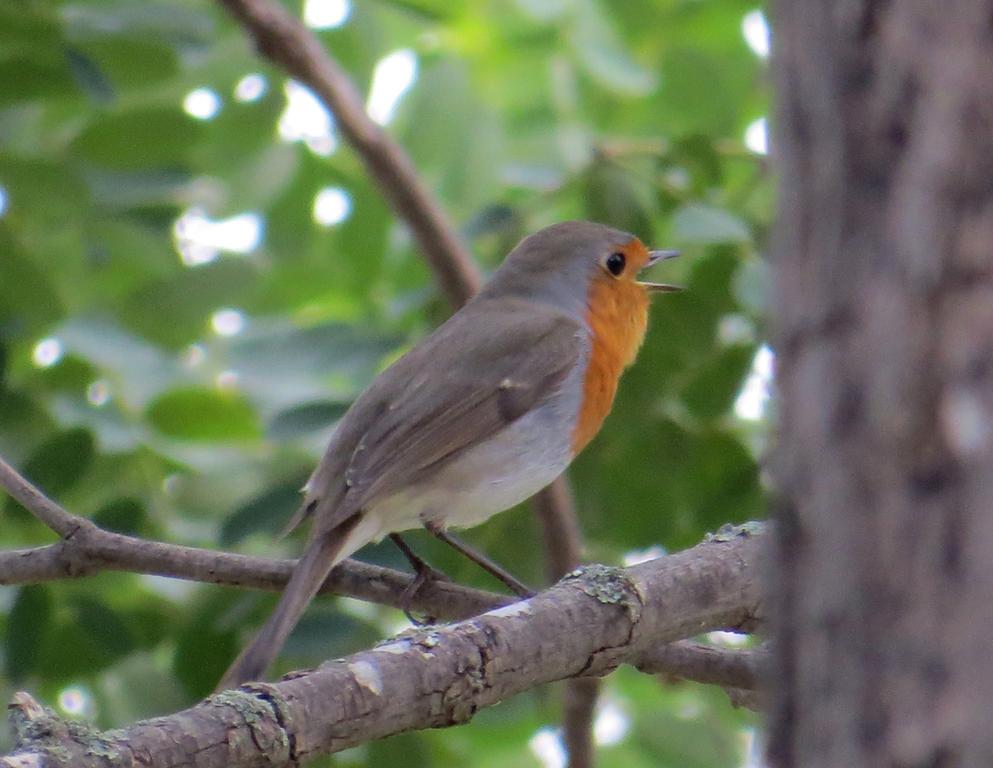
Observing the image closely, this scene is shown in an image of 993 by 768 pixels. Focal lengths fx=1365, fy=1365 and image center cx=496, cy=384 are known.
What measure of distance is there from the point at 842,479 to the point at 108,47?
4189 mm

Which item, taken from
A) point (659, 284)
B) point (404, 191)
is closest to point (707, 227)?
point (659, 284)

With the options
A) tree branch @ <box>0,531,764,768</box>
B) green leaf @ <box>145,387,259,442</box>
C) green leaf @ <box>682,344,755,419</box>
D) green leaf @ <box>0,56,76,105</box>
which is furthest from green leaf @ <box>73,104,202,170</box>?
tree branch @ <box>0,531,764,768</box>

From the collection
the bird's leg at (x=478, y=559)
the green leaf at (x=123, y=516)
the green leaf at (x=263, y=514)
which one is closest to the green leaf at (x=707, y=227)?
the bird's leg at (x=478, y=559)

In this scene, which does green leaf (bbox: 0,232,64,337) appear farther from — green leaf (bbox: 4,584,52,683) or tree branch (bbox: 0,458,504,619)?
tree branch (bbox: 0,458,504,619)

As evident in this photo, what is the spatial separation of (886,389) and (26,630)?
335 cm

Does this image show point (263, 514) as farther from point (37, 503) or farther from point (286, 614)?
point (37, 503)

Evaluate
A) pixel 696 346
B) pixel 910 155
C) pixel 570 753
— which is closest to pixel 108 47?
pixel 696 346

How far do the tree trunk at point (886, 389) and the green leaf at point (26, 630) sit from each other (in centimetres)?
323

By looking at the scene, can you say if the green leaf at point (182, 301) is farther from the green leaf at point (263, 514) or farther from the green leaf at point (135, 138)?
the green leaf at point (263, 514)

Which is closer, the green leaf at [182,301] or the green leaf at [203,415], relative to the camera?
the green leaf at [203,415]

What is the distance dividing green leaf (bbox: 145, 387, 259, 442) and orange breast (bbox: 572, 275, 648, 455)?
1.24m

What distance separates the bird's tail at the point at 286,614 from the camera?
10.5 feet

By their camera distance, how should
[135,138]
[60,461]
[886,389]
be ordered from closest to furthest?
[886,389] < [60,461] < [135,138]

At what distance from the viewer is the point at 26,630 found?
12.7 feet
